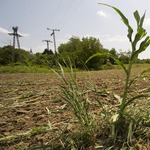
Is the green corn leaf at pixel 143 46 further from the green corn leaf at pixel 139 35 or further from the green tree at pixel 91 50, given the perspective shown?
the green tree at pixel 91 50

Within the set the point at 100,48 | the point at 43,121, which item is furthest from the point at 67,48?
the point at 43,121

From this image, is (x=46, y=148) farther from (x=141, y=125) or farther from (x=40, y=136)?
(x=141, y=125)

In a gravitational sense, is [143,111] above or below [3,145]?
above

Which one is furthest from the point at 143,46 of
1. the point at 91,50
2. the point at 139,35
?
the point at 91,50

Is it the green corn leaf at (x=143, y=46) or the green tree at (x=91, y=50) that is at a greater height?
the green tree at (x=91, y=50)

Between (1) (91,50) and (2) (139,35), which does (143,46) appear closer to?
(2) (139,35)

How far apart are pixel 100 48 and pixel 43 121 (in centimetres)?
2268

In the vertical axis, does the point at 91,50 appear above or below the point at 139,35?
above

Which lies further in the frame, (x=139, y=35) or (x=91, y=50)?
(x=91, y=50)

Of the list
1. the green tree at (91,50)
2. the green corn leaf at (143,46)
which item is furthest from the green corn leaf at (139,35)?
the green tree at (91,50)

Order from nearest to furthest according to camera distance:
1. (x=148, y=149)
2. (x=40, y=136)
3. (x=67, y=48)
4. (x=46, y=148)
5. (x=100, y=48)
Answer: (x=148, y=149) < (x=46, y=148) < (x=40, y=136) < (x=100, y=48) < (x=67, y=48)

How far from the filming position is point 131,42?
2.82ft

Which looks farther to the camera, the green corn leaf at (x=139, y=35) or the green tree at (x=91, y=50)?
the green tree at (x=91, y=50)

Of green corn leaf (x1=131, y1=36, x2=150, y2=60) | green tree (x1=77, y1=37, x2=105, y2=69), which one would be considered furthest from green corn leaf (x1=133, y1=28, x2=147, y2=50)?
green tree (x1=77, y1=37, x2=105, y2=69)
